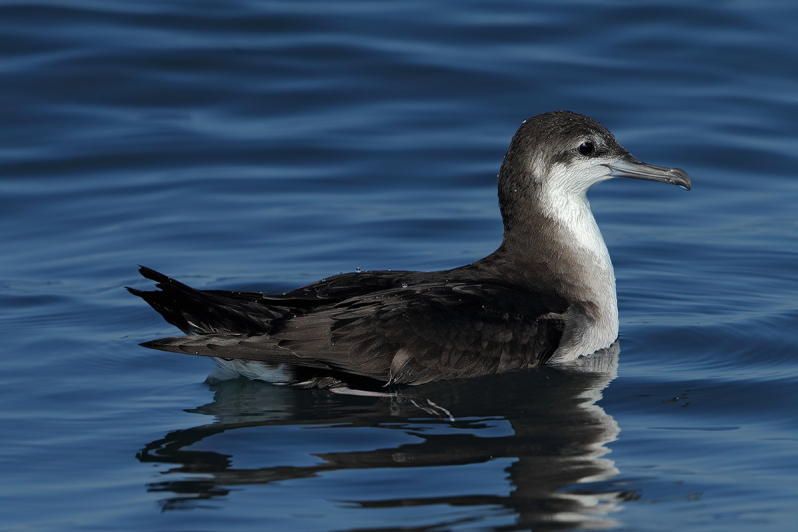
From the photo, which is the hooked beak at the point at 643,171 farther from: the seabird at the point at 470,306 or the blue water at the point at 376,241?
the blue water at the point at 376,241

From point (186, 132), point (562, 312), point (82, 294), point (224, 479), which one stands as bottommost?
point (224, 479)

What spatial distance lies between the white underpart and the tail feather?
6.64 feet

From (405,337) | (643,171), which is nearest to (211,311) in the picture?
(405,337)

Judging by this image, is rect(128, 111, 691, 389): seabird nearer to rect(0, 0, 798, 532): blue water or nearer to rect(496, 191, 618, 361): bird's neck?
rect(496, 191, 618, 361): bird's neck

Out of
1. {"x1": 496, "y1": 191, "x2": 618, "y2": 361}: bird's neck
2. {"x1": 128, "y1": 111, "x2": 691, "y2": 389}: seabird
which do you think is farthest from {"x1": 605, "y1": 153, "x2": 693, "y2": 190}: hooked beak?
{"x1": 496, "y1": 191, "x2": 618, "y2": 361}: bird's neck

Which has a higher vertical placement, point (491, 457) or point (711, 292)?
point (711, 292)

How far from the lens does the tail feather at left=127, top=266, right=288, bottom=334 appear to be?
21.1ft

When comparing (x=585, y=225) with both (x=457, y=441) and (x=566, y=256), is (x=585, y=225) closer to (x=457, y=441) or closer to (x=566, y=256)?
(x=566, y=256)

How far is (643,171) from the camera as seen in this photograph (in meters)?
7.98

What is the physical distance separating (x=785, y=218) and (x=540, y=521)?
20.8ft

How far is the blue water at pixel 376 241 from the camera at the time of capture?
555 cm

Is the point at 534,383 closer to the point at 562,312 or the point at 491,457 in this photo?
the point at 562,312

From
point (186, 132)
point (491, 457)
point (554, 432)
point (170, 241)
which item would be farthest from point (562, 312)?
point (186, 132)

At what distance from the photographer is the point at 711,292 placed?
8953mm
